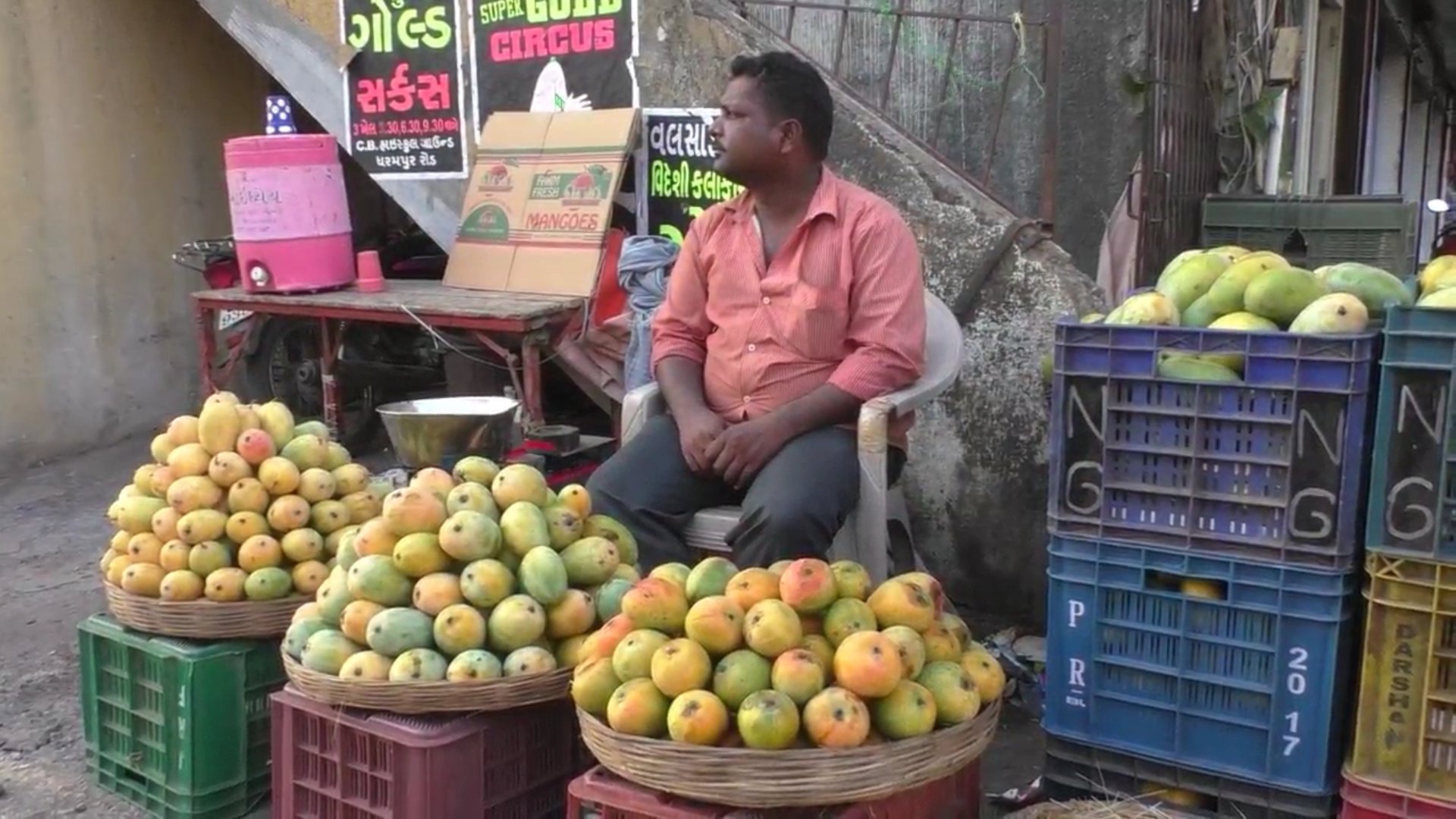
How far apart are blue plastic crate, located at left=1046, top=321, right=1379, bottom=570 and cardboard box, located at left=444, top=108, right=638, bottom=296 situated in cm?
303

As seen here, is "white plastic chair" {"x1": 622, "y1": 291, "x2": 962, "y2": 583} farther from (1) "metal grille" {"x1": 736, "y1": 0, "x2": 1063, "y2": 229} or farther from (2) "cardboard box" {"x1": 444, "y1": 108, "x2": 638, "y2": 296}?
(1) "metal grille" {"x1": 736, "y1": 0, "x2": 1063, "y2": 229}

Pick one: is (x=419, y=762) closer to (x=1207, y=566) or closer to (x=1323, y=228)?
(x=1207, y=566)

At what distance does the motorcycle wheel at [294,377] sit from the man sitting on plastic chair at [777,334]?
3.74 metres

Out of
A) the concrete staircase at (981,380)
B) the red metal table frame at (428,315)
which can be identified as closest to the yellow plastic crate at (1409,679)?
the concrete staircase at (981,380)

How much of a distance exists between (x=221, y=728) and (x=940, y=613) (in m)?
1.70

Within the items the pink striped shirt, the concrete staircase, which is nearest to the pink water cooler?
the concrete staircase

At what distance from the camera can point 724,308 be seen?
3.42 m

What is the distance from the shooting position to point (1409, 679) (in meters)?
2.21

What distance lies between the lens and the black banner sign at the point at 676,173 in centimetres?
526

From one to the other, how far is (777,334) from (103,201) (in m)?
5.11

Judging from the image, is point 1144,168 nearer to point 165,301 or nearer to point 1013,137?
point 1013,137

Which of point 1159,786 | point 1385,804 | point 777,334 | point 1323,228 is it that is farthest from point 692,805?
point 1323,228

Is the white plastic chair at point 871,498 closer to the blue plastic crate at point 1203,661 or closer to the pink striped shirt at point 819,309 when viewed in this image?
the pink striped shirt at point 819,309

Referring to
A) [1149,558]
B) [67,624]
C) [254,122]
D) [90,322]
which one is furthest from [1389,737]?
[254,122]
